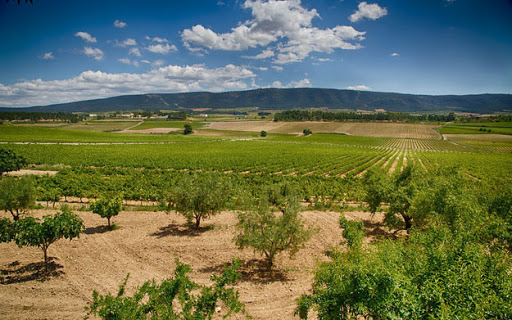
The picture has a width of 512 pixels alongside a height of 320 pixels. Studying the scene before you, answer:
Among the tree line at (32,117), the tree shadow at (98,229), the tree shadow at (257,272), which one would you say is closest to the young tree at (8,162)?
the tree shadow at (98,229)

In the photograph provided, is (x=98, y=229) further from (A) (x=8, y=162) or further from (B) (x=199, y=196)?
(A) (x=8, y=162)

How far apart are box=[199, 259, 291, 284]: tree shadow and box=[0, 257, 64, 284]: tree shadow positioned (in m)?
8.54

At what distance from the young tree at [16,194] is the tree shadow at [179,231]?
33.2 feet

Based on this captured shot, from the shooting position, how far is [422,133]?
14575 centimetres

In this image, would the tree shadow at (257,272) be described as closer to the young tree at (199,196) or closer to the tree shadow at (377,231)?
the young tree at (199,196)

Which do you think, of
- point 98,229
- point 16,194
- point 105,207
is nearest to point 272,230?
point 105,207

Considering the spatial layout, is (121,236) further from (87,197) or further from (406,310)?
(406,310)

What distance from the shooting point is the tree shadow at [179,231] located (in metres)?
20.4

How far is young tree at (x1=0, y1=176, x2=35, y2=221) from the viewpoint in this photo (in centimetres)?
1875

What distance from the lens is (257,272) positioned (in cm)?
1585

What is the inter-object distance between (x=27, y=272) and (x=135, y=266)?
228 inches

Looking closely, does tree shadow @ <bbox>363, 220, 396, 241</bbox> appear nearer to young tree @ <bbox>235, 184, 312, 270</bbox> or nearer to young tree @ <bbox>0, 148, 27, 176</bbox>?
young tree @ <bbox>235, 184, 312, 270</bbox>

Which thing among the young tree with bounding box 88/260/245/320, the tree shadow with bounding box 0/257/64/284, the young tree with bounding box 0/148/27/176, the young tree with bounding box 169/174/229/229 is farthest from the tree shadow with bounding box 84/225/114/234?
the young tree with bounding box 0/148/27/176

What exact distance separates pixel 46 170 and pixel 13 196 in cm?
3303
